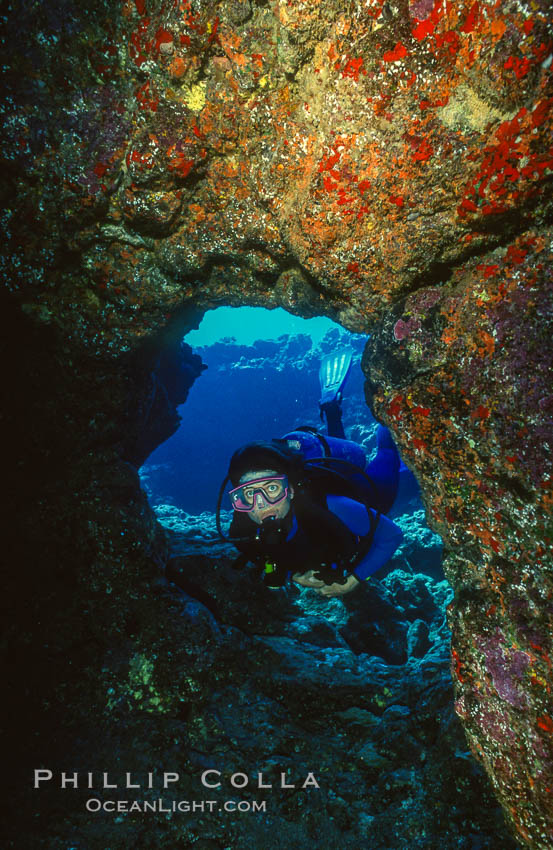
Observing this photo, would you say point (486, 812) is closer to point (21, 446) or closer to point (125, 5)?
point (21, 446)

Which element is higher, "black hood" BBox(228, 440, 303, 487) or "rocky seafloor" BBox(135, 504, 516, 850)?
"black hood" BBox(228, 440, 303, 487)

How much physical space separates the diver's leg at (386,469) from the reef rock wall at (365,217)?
9.12 feet

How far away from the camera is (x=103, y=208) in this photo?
2.48 m

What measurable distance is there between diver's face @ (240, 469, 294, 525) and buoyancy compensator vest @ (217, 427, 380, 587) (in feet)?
0.18

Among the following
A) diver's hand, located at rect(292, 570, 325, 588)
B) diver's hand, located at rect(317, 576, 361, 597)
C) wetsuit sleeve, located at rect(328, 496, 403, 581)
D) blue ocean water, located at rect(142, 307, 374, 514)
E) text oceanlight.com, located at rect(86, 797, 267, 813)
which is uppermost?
blue ocean water, located at rect(142, 307, 374, 514)

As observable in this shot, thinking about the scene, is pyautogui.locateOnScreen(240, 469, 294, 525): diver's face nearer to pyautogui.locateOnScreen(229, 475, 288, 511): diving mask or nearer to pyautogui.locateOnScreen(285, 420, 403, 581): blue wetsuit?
pyautogui.locateOnScreen(229, 475, 288, 511): diving mask

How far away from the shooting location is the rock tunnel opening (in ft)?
14.2

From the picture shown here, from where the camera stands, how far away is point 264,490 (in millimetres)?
3779

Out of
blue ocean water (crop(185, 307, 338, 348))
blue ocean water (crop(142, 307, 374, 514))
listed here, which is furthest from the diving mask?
blue ocean water (crop(185, 307, 338, 348))

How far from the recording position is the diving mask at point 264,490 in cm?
376

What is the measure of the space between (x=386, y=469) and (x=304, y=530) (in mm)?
1971

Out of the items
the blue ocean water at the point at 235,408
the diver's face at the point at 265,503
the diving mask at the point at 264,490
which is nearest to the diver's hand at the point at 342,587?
the diver's face at the point at 265,503


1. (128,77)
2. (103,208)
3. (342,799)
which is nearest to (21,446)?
(103,208)

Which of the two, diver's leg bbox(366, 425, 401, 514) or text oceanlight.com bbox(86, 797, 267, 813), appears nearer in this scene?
text oceanlight.com bbox(86, 797, 267, 813)
